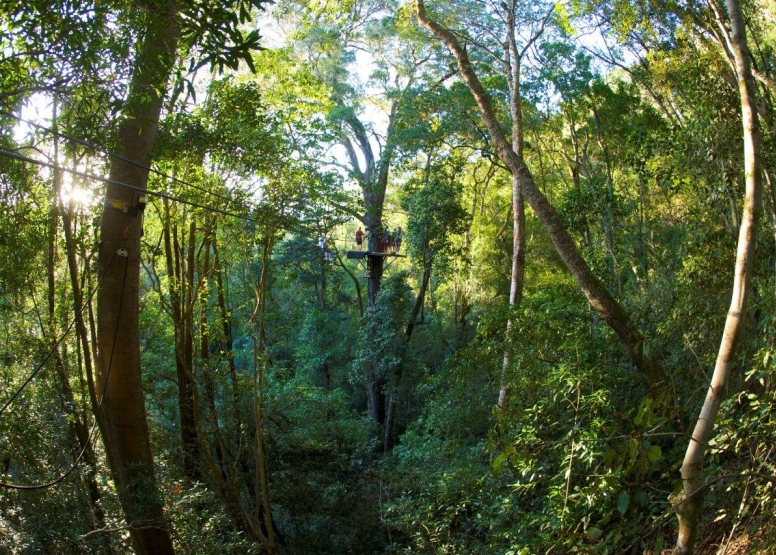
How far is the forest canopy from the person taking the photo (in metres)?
3.92

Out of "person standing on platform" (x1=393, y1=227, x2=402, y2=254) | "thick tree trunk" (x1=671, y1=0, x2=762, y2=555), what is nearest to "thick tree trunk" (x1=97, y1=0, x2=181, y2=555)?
"thick tree trunk" (x1=671, y1=0, x2=762, y2=555)

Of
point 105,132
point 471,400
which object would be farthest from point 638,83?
point 105,132

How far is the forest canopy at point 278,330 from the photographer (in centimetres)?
392

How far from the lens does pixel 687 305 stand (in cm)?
633

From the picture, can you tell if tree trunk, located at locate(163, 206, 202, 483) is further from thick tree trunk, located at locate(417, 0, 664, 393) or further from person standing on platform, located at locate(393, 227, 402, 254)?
person standing on platform, located at locate(393, 227, 402, 254)

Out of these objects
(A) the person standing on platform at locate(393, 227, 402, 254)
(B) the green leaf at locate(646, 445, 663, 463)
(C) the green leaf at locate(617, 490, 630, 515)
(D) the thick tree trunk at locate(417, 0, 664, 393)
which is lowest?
(C) the green leaf at locate(617, 490, 630, 515)

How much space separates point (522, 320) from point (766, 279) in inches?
85.3

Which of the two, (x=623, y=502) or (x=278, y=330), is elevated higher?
(x=278, y=330)

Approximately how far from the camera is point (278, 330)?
404 inches

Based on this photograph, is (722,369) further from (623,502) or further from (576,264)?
(576,264)

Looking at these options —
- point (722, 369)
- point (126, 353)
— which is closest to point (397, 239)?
point (126, 353)

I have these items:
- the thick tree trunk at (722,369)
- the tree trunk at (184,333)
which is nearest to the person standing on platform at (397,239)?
the tree trunk at (184,333)

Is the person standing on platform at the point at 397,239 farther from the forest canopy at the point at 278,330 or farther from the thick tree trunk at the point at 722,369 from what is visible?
the thick tree trunk at the point at 722,369

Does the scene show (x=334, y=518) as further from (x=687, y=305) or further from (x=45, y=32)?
(x=45, y=32)
